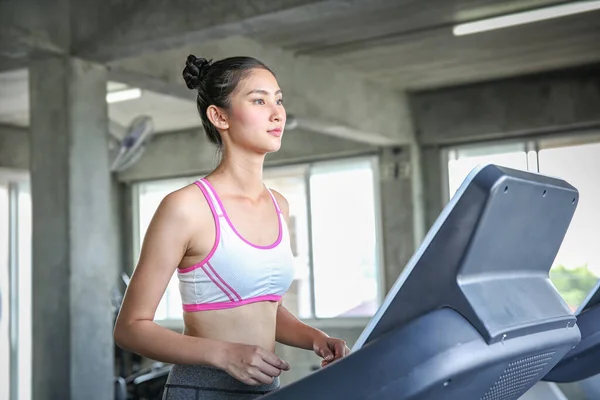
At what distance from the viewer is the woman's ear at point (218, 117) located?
4.73 feet

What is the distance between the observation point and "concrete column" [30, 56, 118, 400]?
4793 mm

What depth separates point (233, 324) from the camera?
1.37 meters

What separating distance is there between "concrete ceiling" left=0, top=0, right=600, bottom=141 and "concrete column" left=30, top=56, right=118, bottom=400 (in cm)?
26

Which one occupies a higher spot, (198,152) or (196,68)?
(198,152)

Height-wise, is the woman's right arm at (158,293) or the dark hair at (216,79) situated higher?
the dark hair at (216,79)

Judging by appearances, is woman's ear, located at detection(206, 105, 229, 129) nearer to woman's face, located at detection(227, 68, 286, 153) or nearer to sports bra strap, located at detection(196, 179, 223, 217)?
woman's face, located at detection(227, 68, 286, 153)

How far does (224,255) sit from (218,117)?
0.26 meters

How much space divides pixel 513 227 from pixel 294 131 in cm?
926

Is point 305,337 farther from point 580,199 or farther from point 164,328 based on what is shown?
point 580,199

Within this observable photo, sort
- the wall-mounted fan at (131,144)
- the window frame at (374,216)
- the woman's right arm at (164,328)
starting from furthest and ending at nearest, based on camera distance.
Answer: the window frame at (374,216), the wall-mounted fan at (131,144), the woman's right arm at (164,328)

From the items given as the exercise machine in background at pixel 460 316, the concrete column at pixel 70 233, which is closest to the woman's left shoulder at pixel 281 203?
the exercise machine in background at pixel 460 316

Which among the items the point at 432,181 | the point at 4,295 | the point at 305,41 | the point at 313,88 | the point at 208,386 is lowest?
the point at 208,386

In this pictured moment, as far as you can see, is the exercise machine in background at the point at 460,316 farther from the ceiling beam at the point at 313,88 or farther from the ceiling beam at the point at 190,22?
the ceiling beam at the point at 313,88

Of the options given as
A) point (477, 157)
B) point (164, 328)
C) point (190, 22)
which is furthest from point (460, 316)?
point (477, 157)
